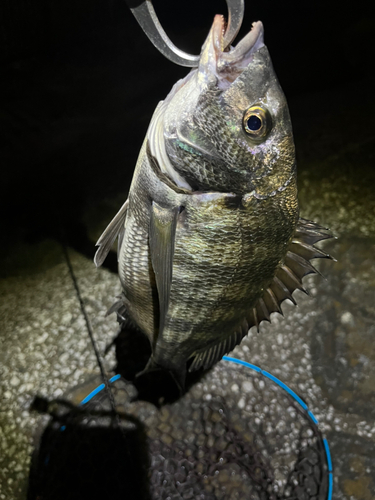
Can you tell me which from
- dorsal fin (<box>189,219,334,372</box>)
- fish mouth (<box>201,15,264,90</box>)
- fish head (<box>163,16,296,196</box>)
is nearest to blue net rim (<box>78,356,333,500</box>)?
dorsal fin (<box>189,219,334,372</box>)

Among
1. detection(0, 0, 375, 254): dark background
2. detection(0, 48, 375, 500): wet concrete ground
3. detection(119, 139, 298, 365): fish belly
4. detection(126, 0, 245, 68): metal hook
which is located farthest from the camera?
detection(0, 0, 375, 254): dark background

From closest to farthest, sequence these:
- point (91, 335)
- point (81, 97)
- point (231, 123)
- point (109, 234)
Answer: point (231, 123)
point (109, 234)
point (91, 335)
point (81, 97)

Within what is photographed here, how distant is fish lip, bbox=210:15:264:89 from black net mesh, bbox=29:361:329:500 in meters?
1.61

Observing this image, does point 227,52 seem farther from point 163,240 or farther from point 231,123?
point 163,240

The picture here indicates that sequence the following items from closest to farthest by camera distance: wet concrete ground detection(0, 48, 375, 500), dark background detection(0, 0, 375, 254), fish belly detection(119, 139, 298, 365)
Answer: fish belly detection(119, 139, 298, 365) → wet concrete ground detection(0, 48, 375, 500) → dark background detection(0, 0, 375, 254)

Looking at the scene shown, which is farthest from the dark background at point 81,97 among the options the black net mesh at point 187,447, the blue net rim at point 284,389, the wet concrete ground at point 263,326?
the black net mesh at point 187,447

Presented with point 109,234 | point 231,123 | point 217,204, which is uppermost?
point 231,123

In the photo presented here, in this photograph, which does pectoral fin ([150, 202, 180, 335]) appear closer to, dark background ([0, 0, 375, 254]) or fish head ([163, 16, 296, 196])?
fish head ([163, 16, 296, 196])

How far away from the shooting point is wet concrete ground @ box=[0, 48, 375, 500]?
→ 184 cm

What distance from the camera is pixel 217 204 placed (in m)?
0.94

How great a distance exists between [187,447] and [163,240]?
49.6 inches

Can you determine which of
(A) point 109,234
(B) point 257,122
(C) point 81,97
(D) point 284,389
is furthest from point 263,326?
(C) point 81,97

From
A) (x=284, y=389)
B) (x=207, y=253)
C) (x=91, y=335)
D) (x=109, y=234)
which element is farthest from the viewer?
(x=91, y=335)

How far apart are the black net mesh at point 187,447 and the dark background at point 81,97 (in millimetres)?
1177
